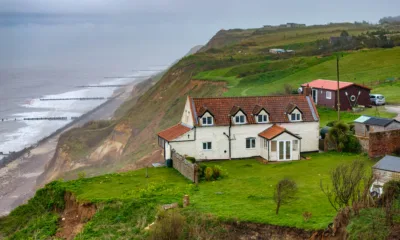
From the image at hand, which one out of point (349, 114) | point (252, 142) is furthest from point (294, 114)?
point (349, 114)

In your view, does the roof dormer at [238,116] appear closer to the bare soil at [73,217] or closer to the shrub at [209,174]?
the shrub at [209,174]

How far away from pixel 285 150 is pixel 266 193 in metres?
10.3

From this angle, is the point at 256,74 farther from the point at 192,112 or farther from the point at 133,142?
the point at 192,112

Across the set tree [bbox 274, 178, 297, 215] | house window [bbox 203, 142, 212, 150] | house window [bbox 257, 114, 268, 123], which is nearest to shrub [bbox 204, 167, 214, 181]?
house window [bbox 203, 142, 212, 150]

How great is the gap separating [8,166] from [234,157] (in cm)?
3744

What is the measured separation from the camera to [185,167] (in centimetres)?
3462

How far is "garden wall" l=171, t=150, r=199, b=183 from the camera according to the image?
3272 cm

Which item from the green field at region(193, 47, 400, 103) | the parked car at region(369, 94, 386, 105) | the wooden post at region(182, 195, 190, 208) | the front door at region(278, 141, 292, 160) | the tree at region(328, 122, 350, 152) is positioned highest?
the green field at region(193, 47, 400, 103)

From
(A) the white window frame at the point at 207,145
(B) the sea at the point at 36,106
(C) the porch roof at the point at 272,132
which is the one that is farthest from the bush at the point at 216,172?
(B) the sea at the point at 36,106

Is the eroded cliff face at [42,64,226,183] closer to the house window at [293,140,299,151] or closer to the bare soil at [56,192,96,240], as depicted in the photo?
the house window at [293,140,299,151]

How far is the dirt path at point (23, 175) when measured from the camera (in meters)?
51.3

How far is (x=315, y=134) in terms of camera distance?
4122 centimetres

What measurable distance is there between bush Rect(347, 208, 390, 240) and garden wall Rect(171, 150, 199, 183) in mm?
13670

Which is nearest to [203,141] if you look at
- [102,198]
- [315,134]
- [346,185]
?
[315,134]
